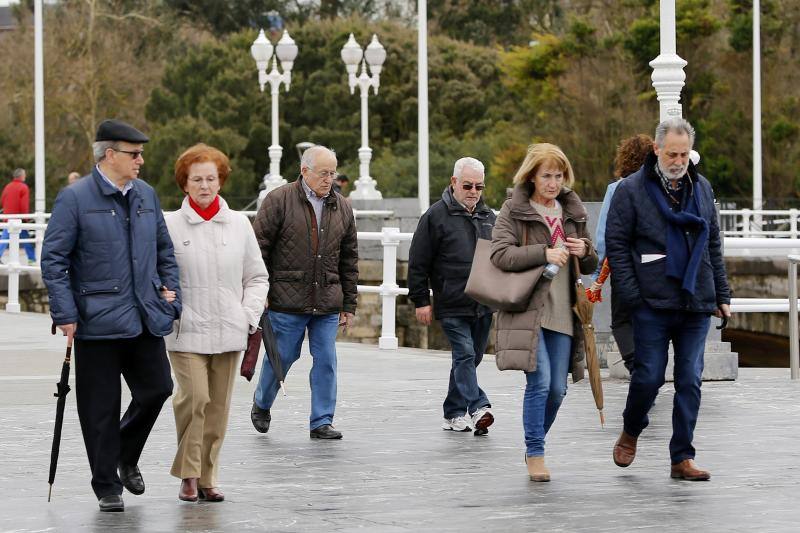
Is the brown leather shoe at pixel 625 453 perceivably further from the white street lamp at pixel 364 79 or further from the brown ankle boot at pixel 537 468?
the white street lamp at pixel 364 79

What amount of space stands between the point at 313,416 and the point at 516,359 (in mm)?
2097

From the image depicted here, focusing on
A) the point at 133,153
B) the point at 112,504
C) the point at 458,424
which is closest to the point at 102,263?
the point at 133,153

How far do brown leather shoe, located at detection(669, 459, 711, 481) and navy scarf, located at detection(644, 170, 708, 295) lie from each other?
819 millimetres

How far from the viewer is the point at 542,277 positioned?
8711 millimetres

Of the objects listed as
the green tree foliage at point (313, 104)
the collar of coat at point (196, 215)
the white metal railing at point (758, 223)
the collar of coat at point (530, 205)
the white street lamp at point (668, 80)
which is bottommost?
the collar of coat at point (196, 215)

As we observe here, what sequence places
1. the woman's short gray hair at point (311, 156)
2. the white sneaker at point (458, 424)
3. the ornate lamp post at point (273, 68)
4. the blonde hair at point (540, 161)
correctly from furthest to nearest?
the ornate lamp post at point (273, 68)
the white sneaker at point (458, 424)
the woman's short gray hair at point (311, 156)
the blonde hair at point (540, 161)

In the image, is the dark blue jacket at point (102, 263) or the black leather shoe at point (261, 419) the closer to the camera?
the dark blue jacket at point (102, 263)

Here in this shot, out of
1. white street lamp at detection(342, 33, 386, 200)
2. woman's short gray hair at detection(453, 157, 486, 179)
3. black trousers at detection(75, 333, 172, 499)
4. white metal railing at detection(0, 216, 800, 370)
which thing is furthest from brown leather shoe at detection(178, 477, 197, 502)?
white street lamp at detection(342, 33, 386, 200)

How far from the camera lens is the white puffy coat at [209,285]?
8.05 meters

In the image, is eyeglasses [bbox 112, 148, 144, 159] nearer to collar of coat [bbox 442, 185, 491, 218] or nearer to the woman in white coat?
the woman in white coat

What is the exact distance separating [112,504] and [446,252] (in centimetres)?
348

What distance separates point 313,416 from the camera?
10398 millimetres

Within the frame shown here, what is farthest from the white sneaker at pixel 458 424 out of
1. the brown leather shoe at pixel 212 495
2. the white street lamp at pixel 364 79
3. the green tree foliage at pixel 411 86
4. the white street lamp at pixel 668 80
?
the green tree foliage at pixel 411 86

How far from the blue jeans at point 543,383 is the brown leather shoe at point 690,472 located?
0.65 meters
